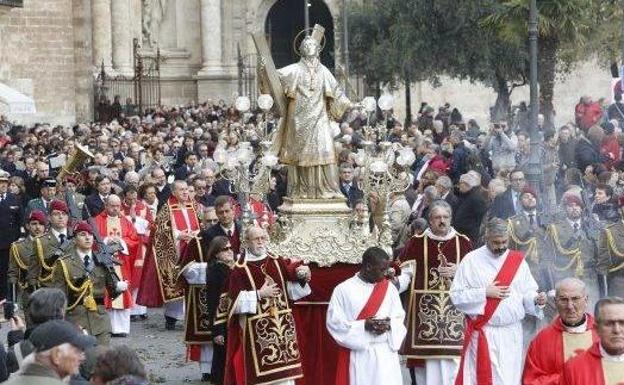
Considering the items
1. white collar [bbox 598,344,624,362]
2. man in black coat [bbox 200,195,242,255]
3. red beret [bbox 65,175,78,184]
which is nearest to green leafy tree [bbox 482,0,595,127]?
red beret [bbox 65,175,78,184]

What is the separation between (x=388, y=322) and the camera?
13.0 m

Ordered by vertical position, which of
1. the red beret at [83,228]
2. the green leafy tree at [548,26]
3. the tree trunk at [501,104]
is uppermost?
the green leafy tree at [548,26]

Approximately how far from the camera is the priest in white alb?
13.0 metres

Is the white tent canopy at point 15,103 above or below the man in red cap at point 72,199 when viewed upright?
above

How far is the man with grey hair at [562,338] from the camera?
1070 cm

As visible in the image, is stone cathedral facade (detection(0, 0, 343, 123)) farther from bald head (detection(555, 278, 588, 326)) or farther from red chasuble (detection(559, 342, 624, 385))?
red chasuble (detection(559, 342, 624, 385))

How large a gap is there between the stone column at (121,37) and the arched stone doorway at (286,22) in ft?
23.4

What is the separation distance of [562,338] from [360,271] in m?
2.76

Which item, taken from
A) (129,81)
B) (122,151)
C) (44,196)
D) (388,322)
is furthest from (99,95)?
(388,322)

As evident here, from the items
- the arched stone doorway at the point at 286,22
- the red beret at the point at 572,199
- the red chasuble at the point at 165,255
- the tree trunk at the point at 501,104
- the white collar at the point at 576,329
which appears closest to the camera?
the white collar at the point at 576,329

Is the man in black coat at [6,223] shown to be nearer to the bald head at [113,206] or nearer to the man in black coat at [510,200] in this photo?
the bald head at [113,206]

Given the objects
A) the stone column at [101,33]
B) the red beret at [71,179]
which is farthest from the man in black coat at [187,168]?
the stone column at [101,33]

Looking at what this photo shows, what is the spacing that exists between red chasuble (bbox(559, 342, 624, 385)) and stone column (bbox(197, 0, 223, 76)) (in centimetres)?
4662

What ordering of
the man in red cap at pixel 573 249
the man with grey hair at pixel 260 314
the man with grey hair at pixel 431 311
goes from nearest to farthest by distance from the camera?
the man with grey hair at pixel 260 314 < the man with grey hair at pixel 431 311 < the man in red cap at pixel 573 249
